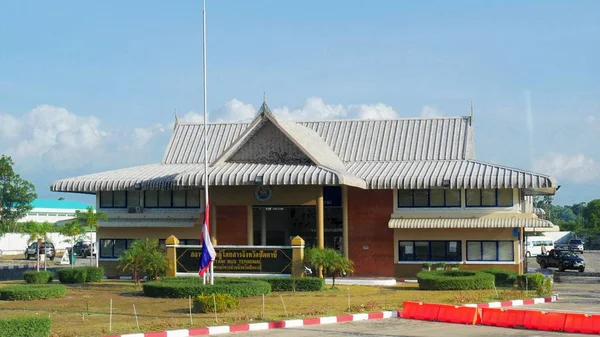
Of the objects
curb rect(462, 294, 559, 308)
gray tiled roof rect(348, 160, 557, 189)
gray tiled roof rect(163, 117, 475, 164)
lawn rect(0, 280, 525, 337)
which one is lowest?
curb rect(462, 294, 559, 308)

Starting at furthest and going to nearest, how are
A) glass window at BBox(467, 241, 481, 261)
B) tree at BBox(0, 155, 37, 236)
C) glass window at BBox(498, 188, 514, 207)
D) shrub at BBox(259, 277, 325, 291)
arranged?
tree at BBox(0, 155, 37, 236) < glass window at BBox(467, 241, 481, 261) < glass window at BBox(498, 188, 514, 207) < shrub at BBox(259, 277, 325, 291)

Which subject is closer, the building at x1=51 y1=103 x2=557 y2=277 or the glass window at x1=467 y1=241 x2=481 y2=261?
the building at x1=51 y1=103 x2=557 y2=277

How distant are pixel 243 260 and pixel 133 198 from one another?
452 inches

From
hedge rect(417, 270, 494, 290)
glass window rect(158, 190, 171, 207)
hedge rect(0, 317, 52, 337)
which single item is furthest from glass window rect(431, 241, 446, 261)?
hedge rect(0, 317, 52, 337)

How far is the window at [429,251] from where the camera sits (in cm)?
4625

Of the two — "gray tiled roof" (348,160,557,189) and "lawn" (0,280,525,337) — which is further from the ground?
"gray tiled roof" (348,160,557,189)

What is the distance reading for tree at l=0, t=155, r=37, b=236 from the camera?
94688 mm

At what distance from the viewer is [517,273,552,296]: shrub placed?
1328 inches

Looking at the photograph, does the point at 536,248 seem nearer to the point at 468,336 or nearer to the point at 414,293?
the point at 414,293

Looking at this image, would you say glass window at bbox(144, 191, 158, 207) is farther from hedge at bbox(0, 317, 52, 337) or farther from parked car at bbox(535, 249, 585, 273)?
hedge at bbox(0, 317, 52, 337)

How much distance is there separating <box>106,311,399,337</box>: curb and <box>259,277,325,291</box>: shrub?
1018cm

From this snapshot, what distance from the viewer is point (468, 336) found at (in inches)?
859

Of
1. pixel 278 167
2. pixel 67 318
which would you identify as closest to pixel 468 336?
pixel 67 318

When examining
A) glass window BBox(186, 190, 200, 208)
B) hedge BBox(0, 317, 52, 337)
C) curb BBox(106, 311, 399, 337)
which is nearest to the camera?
hedge BBox(0, 317, 52, 337)
